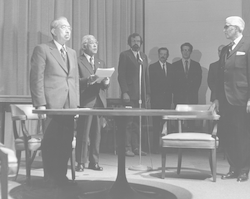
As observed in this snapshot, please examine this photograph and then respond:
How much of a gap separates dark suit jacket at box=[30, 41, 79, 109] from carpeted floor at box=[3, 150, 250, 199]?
2.56ft

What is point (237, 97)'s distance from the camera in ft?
13.5

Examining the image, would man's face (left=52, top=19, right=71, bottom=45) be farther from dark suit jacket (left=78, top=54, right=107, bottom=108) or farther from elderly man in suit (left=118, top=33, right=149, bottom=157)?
elderly man in suit (left=118, top=33, right=149, bottom=157)

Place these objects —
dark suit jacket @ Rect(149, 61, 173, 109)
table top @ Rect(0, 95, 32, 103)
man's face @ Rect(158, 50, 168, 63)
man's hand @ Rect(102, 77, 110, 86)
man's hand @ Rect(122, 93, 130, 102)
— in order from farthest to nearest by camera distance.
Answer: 1. man's face @ Rect(158, 50, 168, 63)
2. dark suit jacket @ Rect(149, 61, 173, 109)
3. man's hand @ Rect(122, 93, 130, 102)
4. table top @ Rect(0, 95, 32, 103)
5. man's hand @ Rect(102, 77, 110, 86)

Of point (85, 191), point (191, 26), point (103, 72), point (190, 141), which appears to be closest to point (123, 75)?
point (190, 141)

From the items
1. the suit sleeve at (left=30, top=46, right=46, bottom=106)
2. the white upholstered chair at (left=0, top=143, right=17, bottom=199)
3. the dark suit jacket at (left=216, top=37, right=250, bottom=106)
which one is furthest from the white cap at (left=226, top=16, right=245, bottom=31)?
the white upholstered chair at (left=0, top=143, right=17, bottom=199)

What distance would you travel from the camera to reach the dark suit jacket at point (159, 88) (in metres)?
6.47

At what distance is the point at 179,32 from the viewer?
7.95 metres

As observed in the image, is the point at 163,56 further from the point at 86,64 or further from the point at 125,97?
the point at 86,64

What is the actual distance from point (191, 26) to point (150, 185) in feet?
15.7

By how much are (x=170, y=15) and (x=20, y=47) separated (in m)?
3.59

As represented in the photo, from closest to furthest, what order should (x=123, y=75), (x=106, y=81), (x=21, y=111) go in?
1. (x=21, y=111)
2. (x=106, y=81)
3. (x=123, y=75)

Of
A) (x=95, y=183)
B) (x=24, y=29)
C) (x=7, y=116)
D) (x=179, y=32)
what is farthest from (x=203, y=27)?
(x=95, y=183)

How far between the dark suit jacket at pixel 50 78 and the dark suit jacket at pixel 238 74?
1642 mm

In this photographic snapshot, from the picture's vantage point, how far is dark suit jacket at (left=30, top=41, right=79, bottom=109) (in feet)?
11.9
